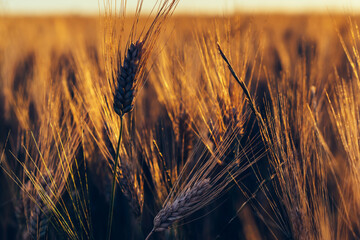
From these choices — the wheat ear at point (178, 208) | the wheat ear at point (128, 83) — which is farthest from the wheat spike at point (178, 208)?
the wheat ear at point (128, 83)

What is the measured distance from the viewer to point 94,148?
1377 mm

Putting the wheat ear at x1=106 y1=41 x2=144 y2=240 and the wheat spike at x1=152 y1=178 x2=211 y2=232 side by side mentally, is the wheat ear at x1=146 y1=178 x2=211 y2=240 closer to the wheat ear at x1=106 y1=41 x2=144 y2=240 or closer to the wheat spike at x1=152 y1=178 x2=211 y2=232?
the wheat spike at x1=152 y1=178 x2=211 y2=232

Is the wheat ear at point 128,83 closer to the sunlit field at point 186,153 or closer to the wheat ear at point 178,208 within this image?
the sunlit field at point 186,153

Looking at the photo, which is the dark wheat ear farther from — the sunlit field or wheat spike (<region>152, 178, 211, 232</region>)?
wheat spike (<region>152, 178, 211, 232</region>)

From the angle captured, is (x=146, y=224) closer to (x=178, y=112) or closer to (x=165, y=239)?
(x=165, y=239)

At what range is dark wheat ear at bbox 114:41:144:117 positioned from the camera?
0.88 m

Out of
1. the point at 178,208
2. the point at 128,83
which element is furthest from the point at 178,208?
the point at 128,83

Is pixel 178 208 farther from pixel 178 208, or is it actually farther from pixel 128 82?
pixel 128 82

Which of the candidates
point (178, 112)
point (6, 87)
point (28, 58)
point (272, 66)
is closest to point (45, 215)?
point (178, 112)

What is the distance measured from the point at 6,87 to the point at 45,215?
1378 mm

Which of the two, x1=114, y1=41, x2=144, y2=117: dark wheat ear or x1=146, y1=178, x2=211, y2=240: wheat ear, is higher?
x1=114, y1=41, x2=144, y2=117: dark wheat ear

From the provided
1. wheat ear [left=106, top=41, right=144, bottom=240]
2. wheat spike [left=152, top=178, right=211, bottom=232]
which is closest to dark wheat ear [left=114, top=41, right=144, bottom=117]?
wheat ear [left=106, top=41, right=144, bottom=240]

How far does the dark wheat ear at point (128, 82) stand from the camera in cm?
88

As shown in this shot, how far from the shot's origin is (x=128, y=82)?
2.91 ft
